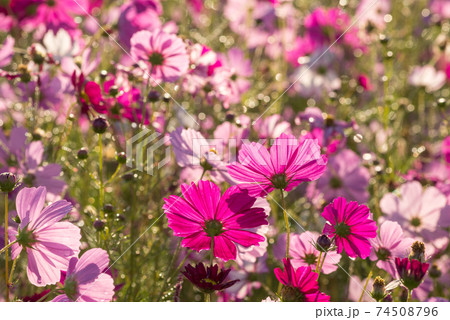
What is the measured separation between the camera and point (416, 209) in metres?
0.73

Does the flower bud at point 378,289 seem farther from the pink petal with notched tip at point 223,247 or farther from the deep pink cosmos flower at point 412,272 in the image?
the pink petal with notched tip at point 223,247

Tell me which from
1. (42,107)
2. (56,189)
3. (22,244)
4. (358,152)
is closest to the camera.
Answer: (22,244)

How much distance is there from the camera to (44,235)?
1.62 feet

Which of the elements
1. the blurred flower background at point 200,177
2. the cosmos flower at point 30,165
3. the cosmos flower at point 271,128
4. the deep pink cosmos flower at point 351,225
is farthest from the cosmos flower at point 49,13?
the deep pink cosmos flower at point 351,225

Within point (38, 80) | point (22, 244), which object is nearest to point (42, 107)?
point (38, 80)

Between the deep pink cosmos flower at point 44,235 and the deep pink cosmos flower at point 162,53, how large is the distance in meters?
0.24

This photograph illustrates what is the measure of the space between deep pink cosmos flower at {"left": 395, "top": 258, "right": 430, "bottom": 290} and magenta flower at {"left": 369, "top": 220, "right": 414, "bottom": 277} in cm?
7

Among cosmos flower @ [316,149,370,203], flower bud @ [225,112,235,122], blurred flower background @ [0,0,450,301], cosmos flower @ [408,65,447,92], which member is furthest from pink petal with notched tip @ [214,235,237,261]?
cosmos flower @ [408,65,447,92]

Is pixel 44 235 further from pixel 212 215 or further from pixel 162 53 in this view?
pixel 162 53

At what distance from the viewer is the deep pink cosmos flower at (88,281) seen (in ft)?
1.64

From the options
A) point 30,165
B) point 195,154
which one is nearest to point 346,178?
point 195,154

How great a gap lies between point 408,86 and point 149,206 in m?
0.71

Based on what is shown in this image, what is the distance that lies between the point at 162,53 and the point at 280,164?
267mm
